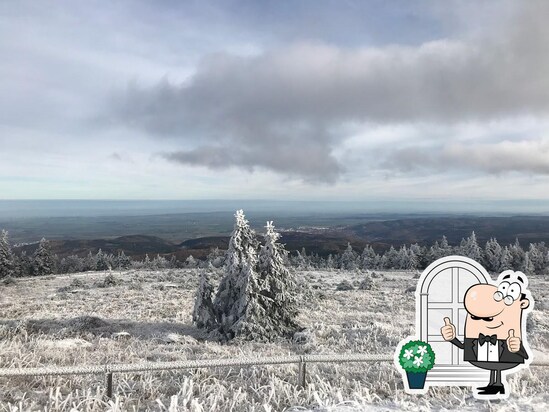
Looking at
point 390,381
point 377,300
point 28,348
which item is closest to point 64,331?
point 28,348

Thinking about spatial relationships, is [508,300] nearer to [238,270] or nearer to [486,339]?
[486,339]

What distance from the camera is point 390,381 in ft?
24.2

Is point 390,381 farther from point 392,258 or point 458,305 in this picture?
point 392,258

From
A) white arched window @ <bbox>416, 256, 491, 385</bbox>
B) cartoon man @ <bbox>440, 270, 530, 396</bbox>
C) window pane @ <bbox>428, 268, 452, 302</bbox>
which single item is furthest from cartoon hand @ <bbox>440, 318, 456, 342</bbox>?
window pane @ <bbox>428, 268, 452, 302</bbox>

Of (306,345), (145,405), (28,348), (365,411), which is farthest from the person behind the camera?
(306,345)

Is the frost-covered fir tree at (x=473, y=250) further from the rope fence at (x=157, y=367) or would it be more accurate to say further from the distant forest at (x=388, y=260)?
the rope fence at (x=157, y=367)

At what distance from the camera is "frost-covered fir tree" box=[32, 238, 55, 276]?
58.2 meters

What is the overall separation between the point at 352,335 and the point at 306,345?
2.24 m

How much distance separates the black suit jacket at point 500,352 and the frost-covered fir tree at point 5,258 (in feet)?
203

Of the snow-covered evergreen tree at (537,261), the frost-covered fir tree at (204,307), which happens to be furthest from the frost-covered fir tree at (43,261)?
the snow-covered evergreen tree at (537,261)

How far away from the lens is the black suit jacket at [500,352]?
5.12 metres

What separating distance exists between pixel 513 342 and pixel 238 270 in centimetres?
1079

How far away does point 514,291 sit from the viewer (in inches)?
195

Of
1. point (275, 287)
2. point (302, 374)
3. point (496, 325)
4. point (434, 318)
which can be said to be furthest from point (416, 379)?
point (275, 287)
